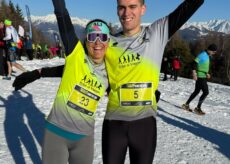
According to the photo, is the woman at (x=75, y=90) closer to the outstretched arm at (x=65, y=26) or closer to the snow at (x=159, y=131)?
the outstretched arm at (x=65, y=26)

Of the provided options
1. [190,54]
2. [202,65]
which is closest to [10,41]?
[202,65]

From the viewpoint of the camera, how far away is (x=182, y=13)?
113 inches

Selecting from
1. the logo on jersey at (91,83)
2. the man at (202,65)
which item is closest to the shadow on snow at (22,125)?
the logo on jersey at (91,83)

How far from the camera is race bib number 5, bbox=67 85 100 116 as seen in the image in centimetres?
286

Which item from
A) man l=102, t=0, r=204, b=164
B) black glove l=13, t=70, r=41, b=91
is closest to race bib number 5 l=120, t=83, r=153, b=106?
man l=102, t=0, r=204, b=164

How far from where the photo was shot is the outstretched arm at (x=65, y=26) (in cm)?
288

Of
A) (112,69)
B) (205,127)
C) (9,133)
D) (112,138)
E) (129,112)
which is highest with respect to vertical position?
(112,69)

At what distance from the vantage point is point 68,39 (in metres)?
2.89

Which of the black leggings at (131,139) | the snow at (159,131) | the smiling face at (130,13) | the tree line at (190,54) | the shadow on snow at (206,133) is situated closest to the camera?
the smiling face at (130,13)

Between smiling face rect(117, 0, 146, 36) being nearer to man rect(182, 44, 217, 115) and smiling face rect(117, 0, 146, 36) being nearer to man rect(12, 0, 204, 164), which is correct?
man rect(12, 0, 204, 164)

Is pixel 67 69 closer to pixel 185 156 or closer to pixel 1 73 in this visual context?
pixel 185 156

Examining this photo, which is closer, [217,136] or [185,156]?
[185,156]

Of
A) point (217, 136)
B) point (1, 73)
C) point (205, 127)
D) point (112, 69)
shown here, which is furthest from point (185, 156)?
point (1, 73)

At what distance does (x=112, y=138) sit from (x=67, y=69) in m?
0.71
